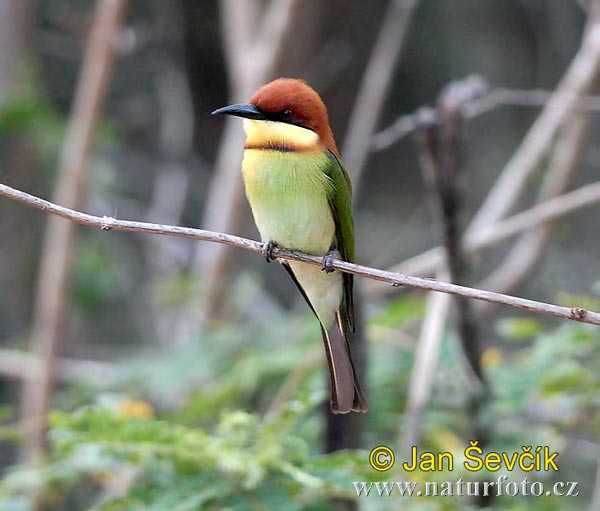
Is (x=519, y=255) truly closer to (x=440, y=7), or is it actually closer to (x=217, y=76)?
(x=440, y=7)

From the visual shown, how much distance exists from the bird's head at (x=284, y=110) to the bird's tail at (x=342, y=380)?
415mm

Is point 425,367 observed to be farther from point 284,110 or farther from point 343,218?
point 284,110

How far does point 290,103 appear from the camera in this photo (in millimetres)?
1855

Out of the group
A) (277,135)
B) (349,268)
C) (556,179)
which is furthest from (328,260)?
(556,179)

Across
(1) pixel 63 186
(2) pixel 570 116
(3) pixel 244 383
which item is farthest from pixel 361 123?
(3) pixel 244 383

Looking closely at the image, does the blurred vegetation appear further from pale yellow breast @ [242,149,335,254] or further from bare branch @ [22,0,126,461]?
pale yellow breast @ [242,149,335,254]

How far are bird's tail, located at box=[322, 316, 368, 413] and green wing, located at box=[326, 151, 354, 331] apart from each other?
0.20 feet

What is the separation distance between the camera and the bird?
1849 mm

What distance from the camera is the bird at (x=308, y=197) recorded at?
6.07 feet

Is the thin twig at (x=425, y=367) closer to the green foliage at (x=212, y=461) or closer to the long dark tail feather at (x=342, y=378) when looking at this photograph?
the long dark tail feather at (x=342, y=378)

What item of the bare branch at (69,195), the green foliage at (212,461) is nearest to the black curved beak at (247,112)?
the green foliage at (212,461)

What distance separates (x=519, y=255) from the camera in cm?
314

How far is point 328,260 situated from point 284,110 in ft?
1.06

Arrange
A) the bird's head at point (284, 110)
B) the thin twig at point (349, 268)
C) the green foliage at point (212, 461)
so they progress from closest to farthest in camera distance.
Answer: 1. the thin twig at point (349, 268)
2. the green foliage at point (212, 461)
3. the bird's head at point (284, 110)
